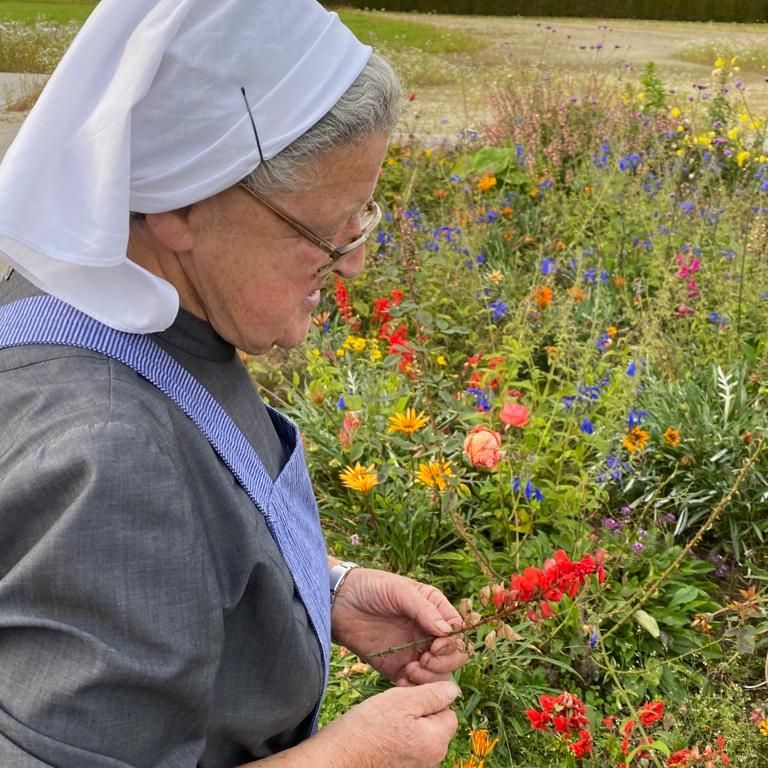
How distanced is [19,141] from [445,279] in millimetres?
2657

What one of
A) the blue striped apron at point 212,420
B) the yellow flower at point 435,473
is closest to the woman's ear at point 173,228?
the blue striped apron at point 212,420

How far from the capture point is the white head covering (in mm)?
962

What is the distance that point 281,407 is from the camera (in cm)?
316

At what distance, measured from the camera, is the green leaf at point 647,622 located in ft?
7.09

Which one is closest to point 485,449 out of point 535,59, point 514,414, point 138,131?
point 514,414

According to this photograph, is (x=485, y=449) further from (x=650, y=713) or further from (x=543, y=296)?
(x=543, y=296)

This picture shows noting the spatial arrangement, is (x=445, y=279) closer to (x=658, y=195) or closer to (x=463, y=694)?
(x=658, y=195)

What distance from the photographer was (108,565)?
2.88 feet

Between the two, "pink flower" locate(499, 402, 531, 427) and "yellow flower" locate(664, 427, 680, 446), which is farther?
"yellow flower" locate(664, 427, 680, 446)

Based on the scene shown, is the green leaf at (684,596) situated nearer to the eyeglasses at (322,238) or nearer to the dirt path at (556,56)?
the eyeglasses at (322,238)

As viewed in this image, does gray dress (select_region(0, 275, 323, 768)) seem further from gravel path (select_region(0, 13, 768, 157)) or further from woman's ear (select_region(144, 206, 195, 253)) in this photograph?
gravel path (select_region(0, 13, 768, 157))

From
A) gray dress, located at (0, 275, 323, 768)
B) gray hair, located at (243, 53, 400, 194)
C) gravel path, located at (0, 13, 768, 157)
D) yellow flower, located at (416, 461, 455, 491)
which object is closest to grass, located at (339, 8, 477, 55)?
gravel path, located at (0, 13, 768, 157)

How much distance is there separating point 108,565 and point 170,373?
269 mm

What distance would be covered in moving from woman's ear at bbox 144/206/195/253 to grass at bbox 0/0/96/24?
1481cm
